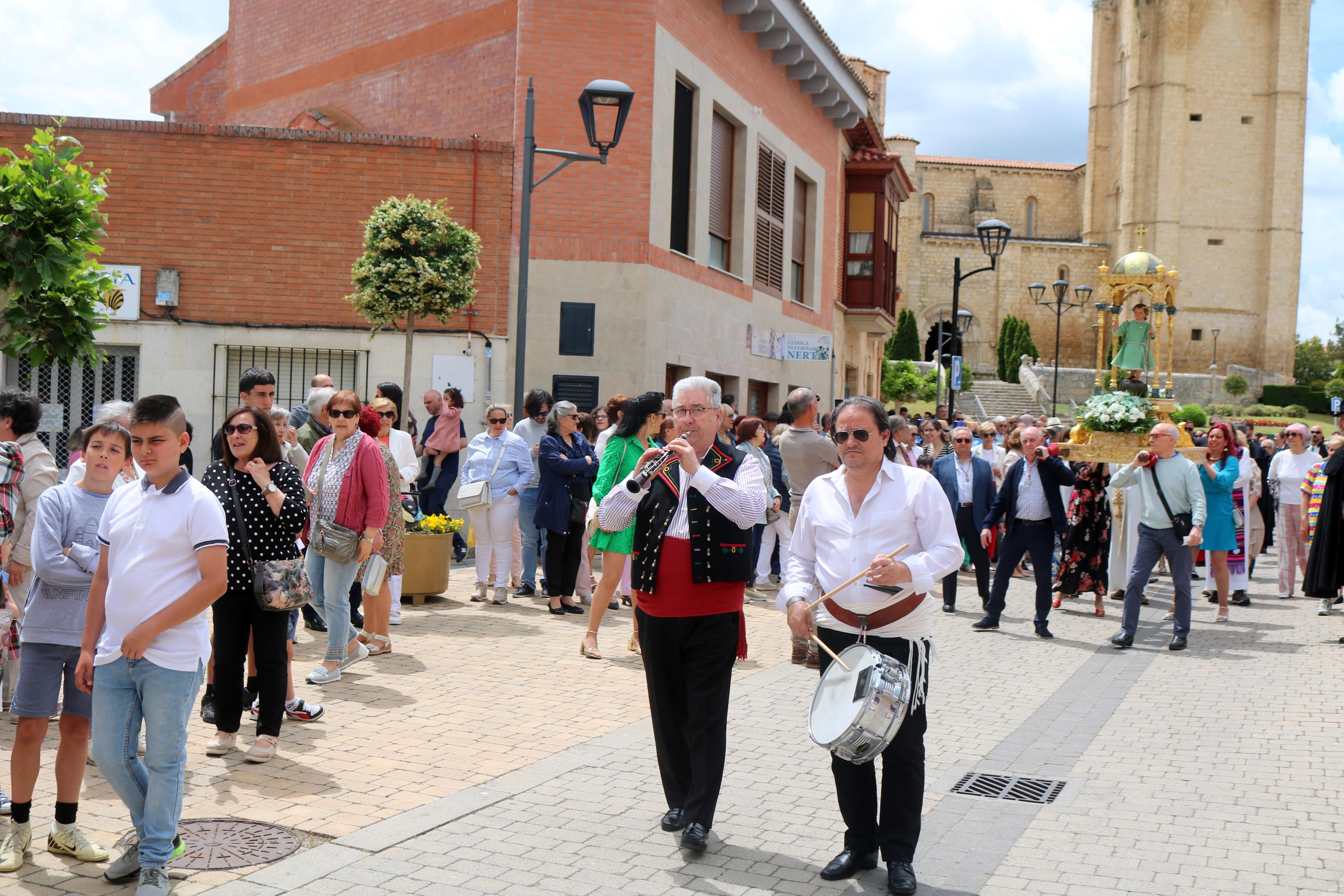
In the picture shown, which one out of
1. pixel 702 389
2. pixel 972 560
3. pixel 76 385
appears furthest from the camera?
pixel 76 385

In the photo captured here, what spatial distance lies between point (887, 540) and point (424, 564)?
23.4ft

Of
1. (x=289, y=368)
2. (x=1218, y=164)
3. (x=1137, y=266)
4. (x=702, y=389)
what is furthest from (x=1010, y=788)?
(x=1218, y=164)

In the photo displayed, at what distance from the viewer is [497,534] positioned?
448 inches

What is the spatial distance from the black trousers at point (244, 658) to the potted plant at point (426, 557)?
479 cm

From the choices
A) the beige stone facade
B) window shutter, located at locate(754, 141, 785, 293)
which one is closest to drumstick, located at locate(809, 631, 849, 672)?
window shutter, located at locate(754, 141, 785, 293)

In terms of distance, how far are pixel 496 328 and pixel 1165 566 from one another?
10.4 meters

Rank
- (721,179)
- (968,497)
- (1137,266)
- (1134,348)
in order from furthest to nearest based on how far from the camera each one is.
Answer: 1. (1134,348)
2. (721,179)
3. (1137,266)
4. (968,497)

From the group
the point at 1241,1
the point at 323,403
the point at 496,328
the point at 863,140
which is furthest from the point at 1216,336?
the point at 323,403

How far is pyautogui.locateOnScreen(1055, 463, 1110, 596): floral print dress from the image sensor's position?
13.1 metres

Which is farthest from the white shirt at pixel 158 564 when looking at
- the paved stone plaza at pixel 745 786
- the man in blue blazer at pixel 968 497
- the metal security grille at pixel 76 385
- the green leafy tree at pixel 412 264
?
the metal security grille at pixel 76 385

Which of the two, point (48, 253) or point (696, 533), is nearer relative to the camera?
point (696, 533)

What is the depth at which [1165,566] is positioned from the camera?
684 inches

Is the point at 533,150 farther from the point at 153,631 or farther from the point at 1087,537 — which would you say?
the point at 153,631

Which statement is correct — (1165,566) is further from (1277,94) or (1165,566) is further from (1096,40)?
(1096,40)
